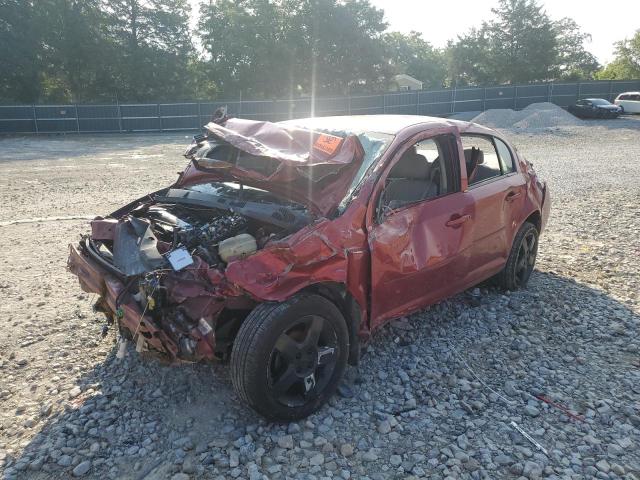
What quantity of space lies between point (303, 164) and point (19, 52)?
1389 inches

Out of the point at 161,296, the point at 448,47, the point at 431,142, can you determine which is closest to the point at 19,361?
the point at 161,296

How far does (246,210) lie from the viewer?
3.55m

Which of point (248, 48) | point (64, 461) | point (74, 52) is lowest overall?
point (64, 461)

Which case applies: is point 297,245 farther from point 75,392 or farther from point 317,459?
point 75,392

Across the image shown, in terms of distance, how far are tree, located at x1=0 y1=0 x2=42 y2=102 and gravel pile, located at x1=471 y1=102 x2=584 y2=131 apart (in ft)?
91.9

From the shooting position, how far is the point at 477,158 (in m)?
4.41

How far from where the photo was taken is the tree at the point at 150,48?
1414 inches

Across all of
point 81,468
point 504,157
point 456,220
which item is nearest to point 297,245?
point 456,220

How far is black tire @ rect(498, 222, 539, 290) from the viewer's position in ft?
16.1

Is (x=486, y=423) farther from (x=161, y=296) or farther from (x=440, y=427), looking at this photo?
(x=161, y=296)

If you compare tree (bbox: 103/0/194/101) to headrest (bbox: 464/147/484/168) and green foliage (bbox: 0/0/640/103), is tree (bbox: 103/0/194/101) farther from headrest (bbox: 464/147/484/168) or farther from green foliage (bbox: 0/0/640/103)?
headrest (bbox: 464/147/484/168)

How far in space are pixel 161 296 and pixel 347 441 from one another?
55.2 inches

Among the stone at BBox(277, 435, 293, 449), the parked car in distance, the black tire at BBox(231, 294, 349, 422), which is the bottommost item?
the stone at BBox(277, 435, 293, 449)

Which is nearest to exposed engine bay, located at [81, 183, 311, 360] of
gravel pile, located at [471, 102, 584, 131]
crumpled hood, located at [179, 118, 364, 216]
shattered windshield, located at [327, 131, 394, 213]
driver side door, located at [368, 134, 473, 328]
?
crumpled hood, located at [179, 118, 364, 216]
